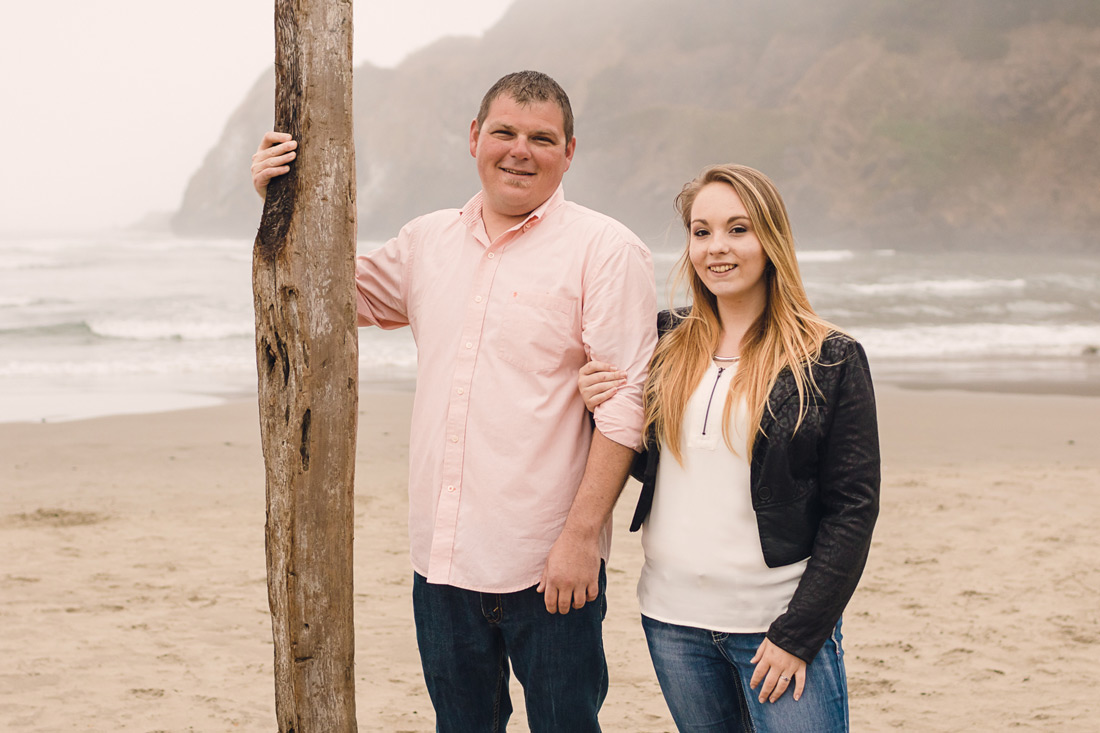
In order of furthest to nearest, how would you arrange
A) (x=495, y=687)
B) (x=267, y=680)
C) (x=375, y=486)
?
(x=375, y=486) < (x=267, y=680) < (x=495, y=687)

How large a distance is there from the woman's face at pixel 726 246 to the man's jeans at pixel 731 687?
770 millimetres

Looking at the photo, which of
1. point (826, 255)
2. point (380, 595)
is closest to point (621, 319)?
point (380, 595)

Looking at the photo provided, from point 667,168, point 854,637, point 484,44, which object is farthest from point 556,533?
point 484,44

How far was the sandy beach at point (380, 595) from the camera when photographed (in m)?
3.92

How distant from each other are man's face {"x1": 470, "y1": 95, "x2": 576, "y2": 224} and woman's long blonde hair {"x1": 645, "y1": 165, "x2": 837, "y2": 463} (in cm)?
35

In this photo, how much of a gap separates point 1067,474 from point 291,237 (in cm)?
712

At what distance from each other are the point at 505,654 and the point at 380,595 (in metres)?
2.87

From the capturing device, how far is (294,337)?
2230 millimetres

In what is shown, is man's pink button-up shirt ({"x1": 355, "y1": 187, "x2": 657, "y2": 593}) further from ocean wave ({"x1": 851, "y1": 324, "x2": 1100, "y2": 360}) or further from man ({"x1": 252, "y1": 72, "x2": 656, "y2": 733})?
ocean wave ({"x1": 851, "y1": 324, "x2": 1100, "y2": 360})

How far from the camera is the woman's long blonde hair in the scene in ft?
6.75

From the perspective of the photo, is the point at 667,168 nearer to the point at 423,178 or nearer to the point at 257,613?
the point at 423,178

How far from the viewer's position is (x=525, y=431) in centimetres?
229

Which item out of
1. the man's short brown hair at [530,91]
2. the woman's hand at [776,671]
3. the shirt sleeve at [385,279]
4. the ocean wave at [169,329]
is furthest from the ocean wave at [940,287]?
the woman's hand at [776,671]

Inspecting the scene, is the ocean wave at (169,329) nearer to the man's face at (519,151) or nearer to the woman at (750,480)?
the man's face at (519,151)
